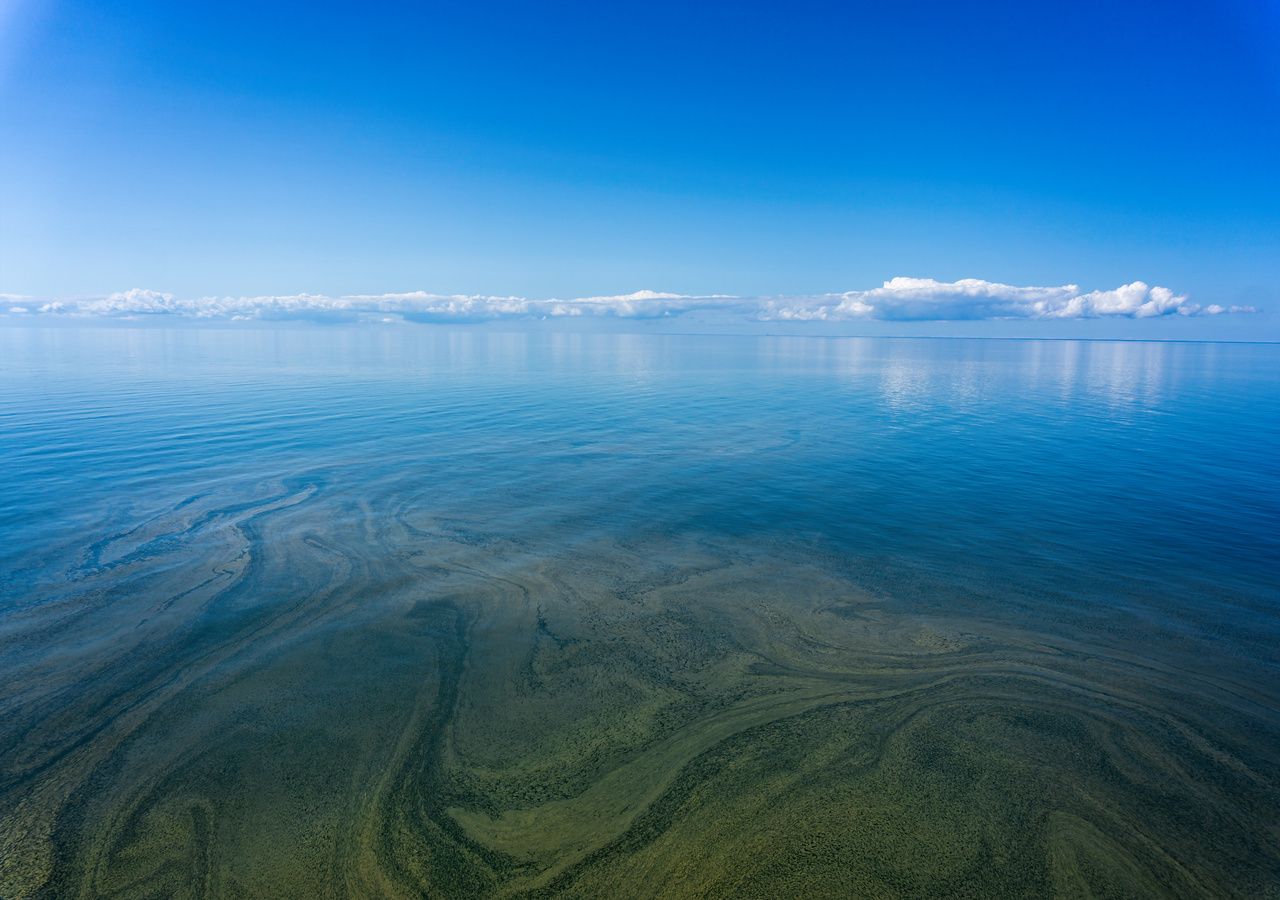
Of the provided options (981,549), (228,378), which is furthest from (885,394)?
(228,378)

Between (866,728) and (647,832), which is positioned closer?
(647,832)

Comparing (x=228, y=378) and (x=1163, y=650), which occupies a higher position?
(x=228, y=378)

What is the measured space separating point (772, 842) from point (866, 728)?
Answer: 3.00 meters

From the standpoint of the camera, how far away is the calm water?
708cm

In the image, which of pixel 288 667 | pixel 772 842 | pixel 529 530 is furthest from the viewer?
pixel 529 530

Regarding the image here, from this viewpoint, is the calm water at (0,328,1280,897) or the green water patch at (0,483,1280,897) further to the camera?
the calm water at (0,328,1280,897)

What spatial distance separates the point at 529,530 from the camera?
18.7 m

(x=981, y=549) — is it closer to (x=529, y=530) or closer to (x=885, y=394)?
(x=529, y=530)

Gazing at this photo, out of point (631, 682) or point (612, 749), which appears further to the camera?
point (631, 682)

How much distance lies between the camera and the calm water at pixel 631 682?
23.2 feet

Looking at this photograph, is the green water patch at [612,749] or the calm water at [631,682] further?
the calm water at [631,682]

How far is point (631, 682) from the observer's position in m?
10.6

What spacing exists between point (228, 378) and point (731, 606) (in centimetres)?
6944

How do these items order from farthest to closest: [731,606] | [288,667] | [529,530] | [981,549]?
[529,530], [981,549], [731,606], [288,667]
